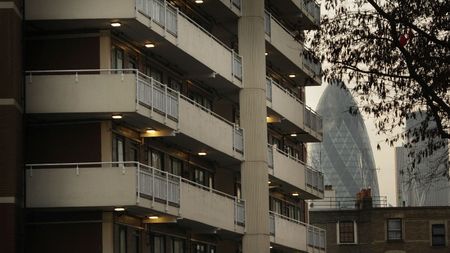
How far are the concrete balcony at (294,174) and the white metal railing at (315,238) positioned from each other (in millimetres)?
1853

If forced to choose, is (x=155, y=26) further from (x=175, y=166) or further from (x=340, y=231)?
(x=340, y=231)

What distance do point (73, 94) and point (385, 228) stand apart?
74709mm

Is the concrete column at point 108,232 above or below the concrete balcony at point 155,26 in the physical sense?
below

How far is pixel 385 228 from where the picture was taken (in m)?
123

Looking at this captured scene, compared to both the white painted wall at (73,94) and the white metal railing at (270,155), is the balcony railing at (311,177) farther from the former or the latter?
the white painted wall at (73,94)

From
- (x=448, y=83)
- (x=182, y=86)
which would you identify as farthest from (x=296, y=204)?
(x=448, y=83)

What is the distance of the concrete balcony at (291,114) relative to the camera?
70.2 m

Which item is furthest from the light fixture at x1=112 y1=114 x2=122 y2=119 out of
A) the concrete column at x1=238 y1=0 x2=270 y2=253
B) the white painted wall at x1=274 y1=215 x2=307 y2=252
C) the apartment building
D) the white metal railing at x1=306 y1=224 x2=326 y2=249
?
the white metal railing at x1=306 y1=224 x2=326 y2=249


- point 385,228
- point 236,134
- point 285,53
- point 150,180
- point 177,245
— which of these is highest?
point 285,53

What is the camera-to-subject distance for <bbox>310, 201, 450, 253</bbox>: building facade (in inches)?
4801

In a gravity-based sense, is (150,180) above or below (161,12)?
below

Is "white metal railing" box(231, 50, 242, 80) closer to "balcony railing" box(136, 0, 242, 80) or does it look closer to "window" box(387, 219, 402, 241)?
"balcony railing" box(136, 0, 242, 80)

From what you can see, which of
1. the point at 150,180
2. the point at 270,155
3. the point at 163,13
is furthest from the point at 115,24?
the point at 270,155

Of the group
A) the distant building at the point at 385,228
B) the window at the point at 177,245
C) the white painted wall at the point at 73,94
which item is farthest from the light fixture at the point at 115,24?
the distant building at the point at 385,228
